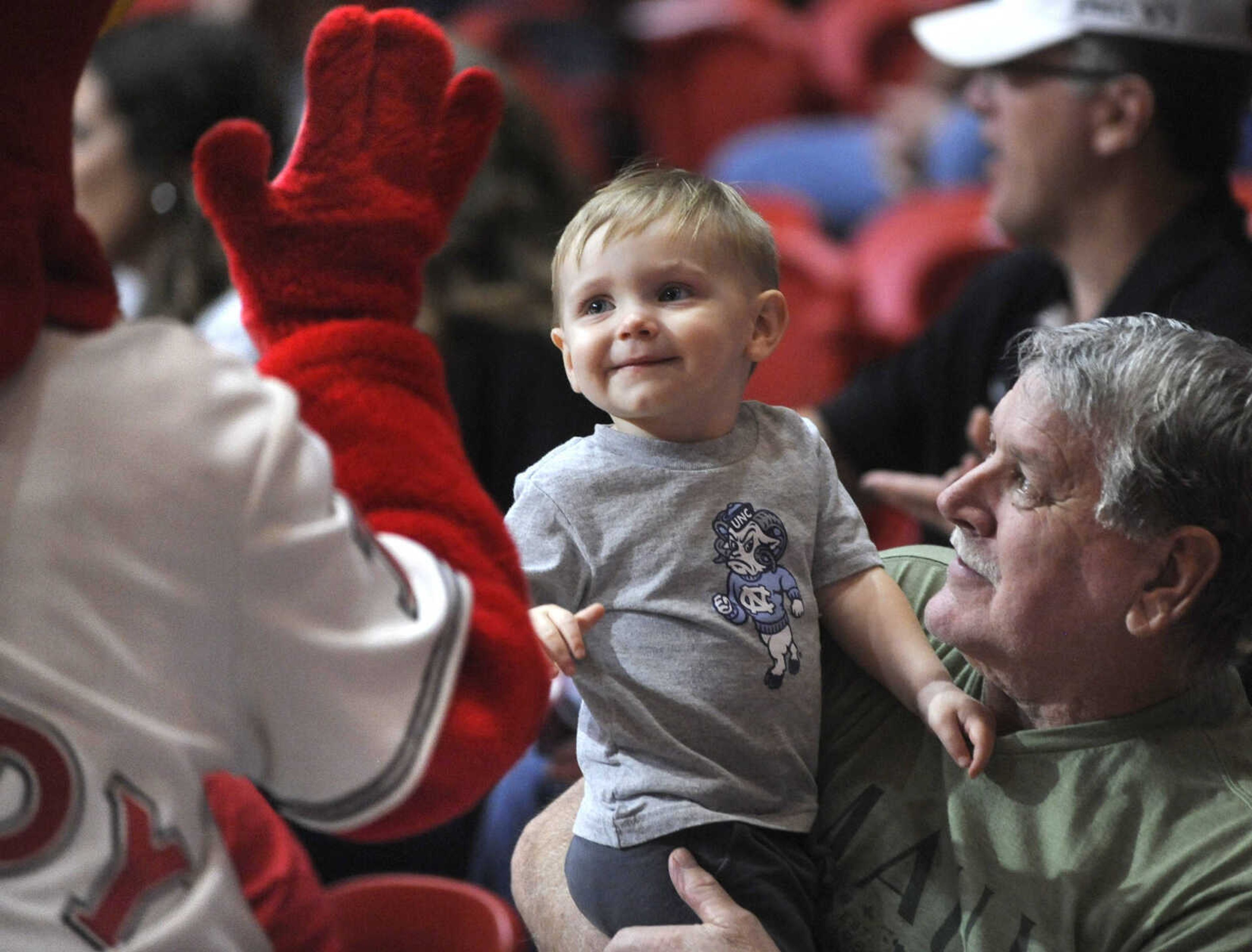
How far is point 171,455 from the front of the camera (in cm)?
72

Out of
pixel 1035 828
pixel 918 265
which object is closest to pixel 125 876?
pixel 1035 828

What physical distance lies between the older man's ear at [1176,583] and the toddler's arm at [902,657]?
0.14m

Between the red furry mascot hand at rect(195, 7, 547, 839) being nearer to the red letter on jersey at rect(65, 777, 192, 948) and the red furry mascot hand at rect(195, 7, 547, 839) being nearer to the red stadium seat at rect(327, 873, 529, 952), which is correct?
the red letter on jersey at rect(65, 777, 192, 948)

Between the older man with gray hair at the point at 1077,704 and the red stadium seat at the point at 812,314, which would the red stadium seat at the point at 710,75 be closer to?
the red stadium seat at the point at 812,314

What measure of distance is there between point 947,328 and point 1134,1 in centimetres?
49

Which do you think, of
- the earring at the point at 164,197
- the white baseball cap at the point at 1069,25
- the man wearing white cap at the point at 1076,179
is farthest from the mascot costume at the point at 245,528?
the earring at the point at 164,197

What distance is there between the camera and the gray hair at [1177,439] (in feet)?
3.54

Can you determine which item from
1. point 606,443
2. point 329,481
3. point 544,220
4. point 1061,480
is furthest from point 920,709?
point 544,220

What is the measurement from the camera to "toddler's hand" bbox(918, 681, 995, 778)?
3.54ft

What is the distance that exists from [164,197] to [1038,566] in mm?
1896

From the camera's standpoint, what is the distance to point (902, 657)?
3.70 ft

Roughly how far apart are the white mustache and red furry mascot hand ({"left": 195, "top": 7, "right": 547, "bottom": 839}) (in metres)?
0.45

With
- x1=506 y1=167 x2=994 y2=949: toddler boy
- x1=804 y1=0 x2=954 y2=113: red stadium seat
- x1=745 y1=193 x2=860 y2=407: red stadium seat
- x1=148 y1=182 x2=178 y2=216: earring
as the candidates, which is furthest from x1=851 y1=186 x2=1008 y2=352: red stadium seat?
x1=506 y1=167 x2=994 y2=949: toddler boy

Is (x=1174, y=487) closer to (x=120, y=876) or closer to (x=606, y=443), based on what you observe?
(x=606, y=443)
